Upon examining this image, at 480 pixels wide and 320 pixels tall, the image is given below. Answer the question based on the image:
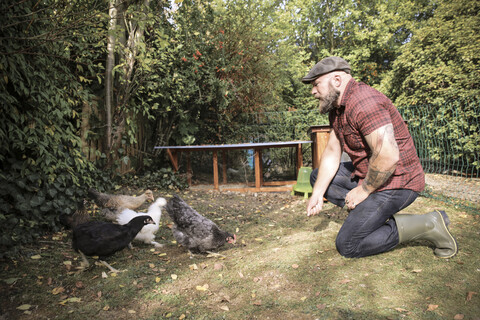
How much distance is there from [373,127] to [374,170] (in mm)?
351

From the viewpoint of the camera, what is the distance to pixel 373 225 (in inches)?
101

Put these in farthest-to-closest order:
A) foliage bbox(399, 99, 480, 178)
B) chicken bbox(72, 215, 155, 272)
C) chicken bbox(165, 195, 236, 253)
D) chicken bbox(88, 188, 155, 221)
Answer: foliage bbox(399, 99, 480, 178)
chicken bbox(88, 188, 155, 221)
chicken bbox(165, 195, 236, 253)
chicken bbox(72, 215, 155, 272)

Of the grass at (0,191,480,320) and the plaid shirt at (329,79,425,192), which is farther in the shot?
the plaid shirt at (329,79,425,192)

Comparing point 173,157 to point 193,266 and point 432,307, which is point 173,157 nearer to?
point 193,266

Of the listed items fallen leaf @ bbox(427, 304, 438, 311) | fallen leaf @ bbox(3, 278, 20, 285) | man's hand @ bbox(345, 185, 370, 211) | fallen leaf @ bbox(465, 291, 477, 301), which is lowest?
fallen leaf @ bbox(3, 278, 20, 285)

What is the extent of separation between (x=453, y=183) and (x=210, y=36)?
272 inches

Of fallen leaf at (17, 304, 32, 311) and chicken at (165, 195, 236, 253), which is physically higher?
chicken at (165, 195, 236, 253)

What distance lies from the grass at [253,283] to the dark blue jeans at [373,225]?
13 cm

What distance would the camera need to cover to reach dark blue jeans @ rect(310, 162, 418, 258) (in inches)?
98.8

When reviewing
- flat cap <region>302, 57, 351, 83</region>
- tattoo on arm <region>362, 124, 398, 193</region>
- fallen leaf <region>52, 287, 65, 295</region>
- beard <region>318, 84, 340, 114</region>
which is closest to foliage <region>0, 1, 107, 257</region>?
fallen leaf <region>52, 287, 65, 295</region>

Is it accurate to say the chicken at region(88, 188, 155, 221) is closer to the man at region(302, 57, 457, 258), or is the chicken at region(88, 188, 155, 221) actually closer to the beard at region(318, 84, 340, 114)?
the man at region(302, 57, 457, 258)

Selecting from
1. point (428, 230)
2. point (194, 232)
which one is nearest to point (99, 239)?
point (194, 232)

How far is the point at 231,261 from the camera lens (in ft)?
9.77

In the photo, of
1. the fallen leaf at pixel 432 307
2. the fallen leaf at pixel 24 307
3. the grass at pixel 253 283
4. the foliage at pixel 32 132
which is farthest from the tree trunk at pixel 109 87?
the fallen leaf at pixel 432 307
